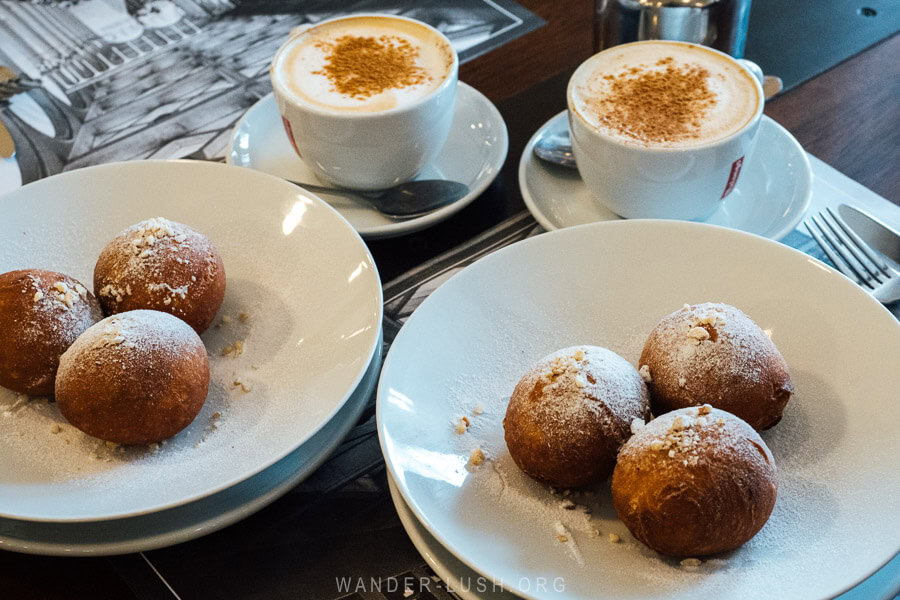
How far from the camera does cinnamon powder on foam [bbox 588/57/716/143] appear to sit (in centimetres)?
113

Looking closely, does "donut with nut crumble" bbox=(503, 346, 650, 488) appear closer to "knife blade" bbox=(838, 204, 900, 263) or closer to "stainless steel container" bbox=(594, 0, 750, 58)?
"knife blade" bbox=(838, 204, 900, 263)

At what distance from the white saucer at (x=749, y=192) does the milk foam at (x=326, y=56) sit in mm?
187

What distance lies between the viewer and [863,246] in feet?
3.62

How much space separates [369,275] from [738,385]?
16.4 inches

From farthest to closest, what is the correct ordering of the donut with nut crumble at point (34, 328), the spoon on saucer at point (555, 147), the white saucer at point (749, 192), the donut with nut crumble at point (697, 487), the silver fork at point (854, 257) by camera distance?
the spoon on saucer at point (555, 147), the white saucer at point (749, 192), the silver fork at point (854, 257), the donut with nut crumble at point (34, 328), the donut with nut crumble at point (697, 487)

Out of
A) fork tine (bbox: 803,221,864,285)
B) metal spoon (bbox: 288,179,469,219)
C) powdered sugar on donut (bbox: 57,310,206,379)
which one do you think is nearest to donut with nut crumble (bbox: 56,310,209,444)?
powdered sugar on donut (bbox: 57,310,206,379)

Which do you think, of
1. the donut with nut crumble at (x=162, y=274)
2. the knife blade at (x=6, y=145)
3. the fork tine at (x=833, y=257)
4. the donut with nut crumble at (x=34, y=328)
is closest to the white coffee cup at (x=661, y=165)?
the fork tine at (x=833, y=257)

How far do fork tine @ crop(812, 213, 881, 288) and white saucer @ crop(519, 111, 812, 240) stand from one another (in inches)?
1.2

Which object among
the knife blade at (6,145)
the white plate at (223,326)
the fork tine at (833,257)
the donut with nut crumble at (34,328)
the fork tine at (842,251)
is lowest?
the knife blade at (6,145)

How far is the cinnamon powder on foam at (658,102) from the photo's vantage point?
3.70ft

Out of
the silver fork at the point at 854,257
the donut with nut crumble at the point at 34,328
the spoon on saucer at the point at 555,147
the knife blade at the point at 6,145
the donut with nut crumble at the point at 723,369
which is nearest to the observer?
the donut with nut crumble at the point at 723,369

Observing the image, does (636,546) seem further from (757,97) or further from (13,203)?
(13,203)

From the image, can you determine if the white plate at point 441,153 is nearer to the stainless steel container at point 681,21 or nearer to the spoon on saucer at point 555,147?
the spoon on saucer at point 555,147

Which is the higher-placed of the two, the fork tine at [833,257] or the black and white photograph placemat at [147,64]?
the fork tine at [833,257]
